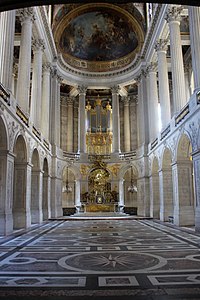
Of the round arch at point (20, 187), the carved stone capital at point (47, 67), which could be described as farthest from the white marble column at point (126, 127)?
the round arch at point (20, 187)

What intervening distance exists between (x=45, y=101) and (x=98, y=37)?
11485mm

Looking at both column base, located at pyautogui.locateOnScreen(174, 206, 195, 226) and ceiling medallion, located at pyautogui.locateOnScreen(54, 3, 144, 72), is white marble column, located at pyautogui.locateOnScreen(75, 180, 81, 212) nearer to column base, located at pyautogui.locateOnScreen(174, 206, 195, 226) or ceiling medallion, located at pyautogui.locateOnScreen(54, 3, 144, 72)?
ceiling medallion, located at pyautogui.locateOnScreen(54, 3, 144, 72)

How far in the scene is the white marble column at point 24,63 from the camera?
1872 centimetres

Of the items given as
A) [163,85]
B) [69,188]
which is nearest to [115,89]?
[163,85]

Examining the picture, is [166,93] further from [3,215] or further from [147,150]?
[3,215]

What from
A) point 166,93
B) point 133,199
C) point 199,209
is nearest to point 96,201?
point 133,199

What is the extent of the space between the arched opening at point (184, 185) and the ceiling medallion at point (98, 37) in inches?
671

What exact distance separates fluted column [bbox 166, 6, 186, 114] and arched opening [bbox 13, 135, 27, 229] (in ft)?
31.1

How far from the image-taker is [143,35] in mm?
31078

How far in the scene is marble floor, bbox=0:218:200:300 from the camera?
16.2ft

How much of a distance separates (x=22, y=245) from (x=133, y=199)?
25.4 meters

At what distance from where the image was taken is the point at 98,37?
33.9 metres

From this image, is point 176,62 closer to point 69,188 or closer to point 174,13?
point 174,13

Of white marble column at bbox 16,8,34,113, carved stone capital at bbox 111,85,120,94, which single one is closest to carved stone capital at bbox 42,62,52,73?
white marble column at bbox 16,8,34,113
